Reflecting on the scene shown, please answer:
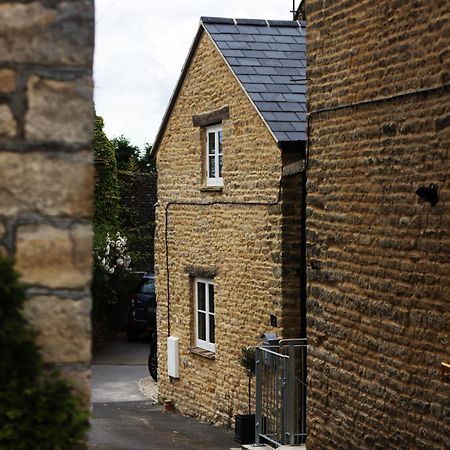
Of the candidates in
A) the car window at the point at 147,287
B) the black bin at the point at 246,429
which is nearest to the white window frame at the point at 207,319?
the black bin at the point at 246,429

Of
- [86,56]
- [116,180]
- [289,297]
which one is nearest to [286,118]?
[289,297]

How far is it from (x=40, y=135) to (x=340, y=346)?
25.8ft

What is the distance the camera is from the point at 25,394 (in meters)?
3.11

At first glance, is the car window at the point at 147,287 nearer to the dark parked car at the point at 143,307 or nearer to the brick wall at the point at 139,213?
the dark parked car at the point at 143,307

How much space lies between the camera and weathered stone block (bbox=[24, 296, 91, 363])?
10.5 ft

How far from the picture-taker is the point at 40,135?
127 inches

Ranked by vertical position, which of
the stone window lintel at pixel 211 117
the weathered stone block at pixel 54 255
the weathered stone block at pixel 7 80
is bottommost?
the weathered stone block at pixel 54 255

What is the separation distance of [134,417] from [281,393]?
553 cm

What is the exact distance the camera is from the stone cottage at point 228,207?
14.3 m

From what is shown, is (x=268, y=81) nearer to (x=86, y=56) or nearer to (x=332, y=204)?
(x=332, y=204)

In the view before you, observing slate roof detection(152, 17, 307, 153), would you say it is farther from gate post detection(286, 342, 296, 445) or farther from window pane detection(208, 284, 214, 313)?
→ window pane detection(208, 284, 214, 313)

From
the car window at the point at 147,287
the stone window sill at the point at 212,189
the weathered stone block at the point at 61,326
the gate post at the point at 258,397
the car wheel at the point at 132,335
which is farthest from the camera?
the car wheel at the point at 132,335

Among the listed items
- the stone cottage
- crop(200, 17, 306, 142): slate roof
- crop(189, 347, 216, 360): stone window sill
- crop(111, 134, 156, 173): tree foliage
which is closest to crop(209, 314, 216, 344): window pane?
the stone cottage

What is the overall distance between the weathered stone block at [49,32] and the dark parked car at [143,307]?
22207 mm
